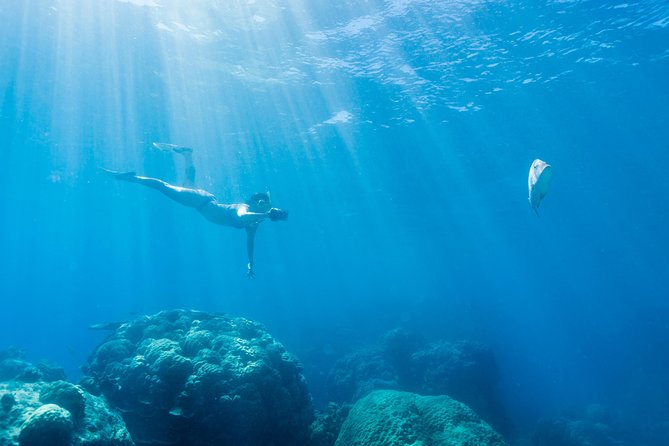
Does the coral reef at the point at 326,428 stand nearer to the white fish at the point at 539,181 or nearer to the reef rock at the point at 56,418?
the reef rock at the point at 56,418

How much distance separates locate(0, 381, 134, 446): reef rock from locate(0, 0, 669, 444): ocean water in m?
10.7

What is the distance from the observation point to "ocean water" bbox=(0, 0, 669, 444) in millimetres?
14648

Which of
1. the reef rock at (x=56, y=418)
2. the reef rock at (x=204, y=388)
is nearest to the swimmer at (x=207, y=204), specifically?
the reef rock at (x=204, y=388)

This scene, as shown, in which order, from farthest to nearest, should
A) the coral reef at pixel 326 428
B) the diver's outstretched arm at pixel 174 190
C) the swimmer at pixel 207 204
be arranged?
the diver's outstretched arm at pixel 174 190
the swimmer at pixel 207 204
the coral reef at pixel 326 428

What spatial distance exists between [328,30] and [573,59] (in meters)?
11.4

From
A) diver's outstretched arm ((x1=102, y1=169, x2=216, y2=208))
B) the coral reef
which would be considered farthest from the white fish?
diver's outstretched arm ((x1=102, y1=169, x2=216, y2=208))

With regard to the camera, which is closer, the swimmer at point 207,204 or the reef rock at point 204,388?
the reef rock at point 204,388

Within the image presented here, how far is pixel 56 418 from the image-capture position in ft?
15.0

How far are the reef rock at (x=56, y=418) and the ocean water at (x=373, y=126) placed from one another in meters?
10.7

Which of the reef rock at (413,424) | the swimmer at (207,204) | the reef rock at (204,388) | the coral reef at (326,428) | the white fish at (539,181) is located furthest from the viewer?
the swimmer at (207,204)

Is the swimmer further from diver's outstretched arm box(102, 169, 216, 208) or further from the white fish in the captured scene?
the white fish

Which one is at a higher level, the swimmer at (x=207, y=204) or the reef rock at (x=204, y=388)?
the swimmer at (x=207, y=204)

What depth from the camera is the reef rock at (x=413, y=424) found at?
5.96m

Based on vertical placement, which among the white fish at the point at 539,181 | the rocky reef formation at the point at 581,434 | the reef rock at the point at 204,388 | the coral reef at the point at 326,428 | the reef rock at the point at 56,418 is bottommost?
the rocky reef formation at the point at 581,434
